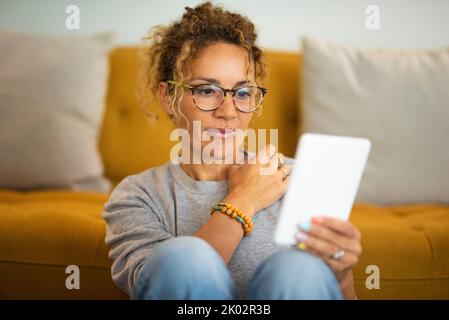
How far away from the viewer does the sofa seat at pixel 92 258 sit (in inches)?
50.5

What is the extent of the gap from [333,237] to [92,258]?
0.64m

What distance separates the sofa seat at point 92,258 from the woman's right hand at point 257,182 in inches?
13.0

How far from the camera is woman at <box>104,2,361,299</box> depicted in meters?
1.00

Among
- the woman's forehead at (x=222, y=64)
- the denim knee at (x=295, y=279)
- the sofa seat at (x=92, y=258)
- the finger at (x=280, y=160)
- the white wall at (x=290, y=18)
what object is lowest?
the sofa seat at (x=92, y=258)

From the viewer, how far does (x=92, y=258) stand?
1294 mm

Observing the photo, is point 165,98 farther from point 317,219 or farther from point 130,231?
point 317,219

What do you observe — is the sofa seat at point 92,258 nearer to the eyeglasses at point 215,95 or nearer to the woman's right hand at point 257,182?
the woman's right hand at point 257,182

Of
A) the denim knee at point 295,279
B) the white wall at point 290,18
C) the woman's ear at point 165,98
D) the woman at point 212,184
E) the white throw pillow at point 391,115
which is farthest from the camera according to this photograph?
the white wall at point 290,18

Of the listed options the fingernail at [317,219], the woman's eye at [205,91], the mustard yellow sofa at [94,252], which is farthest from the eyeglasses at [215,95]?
the mustard yellow sofa at [94,252]

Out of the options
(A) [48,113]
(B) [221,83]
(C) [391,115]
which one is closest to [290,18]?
(C) [391,115]

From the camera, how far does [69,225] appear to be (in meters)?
1.35

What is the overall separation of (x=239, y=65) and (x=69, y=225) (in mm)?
582

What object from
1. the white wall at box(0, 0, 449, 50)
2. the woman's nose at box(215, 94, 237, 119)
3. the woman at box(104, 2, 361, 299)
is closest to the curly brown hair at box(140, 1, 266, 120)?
the woman at box(104, 2, 361, 299)
